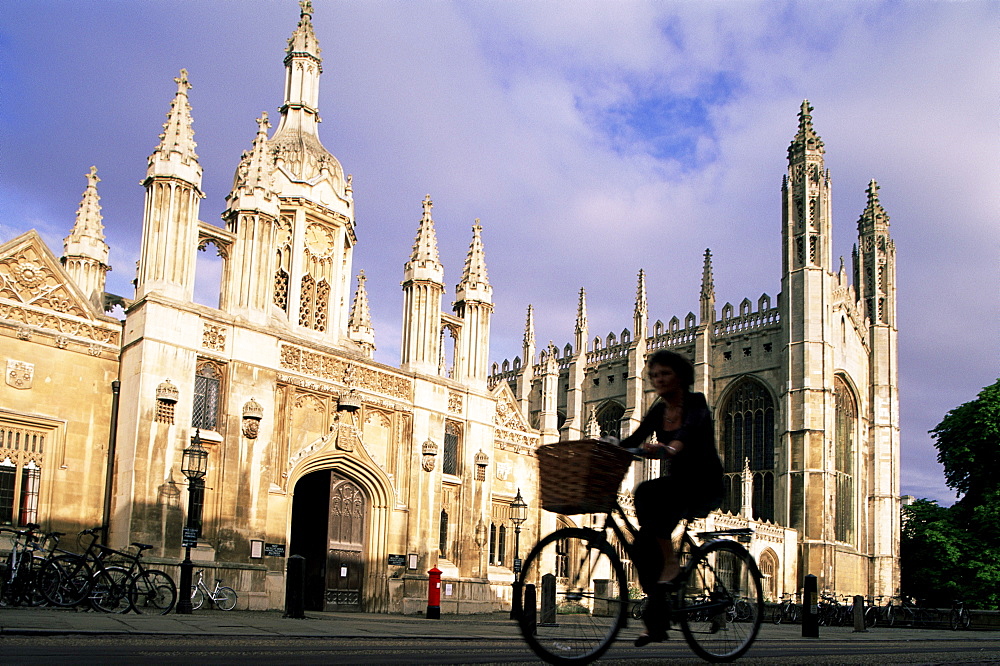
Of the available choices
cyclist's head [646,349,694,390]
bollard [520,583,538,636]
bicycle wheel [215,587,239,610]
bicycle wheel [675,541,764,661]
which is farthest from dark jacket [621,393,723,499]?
bicycle wheel [215,587,239,610]

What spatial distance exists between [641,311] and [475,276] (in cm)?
3318

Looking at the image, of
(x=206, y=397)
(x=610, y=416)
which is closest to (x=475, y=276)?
(x=206, y=397)

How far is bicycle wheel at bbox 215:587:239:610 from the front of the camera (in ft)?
67.7

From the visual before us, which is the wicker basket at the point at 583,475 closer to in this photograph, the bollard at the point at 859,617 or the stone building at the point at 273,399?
the stone building at the point at 273,399

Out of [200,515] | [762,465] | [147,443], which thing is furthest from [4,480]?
[762,465]

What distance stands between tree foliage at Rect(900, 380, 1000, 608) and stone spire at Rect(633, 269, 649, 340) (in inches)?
722

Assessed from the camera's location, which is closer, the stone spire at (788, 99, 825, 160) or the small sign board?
the small sign board

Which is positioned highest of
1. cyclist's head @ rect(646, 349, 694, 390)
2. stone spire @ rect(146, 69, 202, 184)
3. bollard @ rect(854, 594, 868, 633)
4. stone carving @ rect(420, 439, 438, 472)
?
stone spire @ rect(146, 69, 202, 184)

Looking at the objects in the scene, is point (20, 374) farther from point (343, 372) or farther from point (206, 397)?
point (343, 372)

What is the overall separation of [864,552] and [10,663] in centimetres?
5695

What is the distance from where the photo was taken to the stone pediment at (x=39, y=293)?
19938mm

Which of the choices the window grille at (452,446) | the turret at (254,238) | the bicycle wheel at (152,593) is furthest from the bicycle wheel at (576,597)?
the window grille at (452,446)

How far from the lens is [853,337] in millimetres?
58531

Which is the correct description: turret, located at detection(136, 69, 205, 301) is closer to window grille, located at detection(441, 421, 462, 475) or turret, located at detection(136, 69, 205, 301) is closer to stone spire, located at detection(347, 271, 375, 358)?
window grille, located at detection(441, 421, 462, 475)
